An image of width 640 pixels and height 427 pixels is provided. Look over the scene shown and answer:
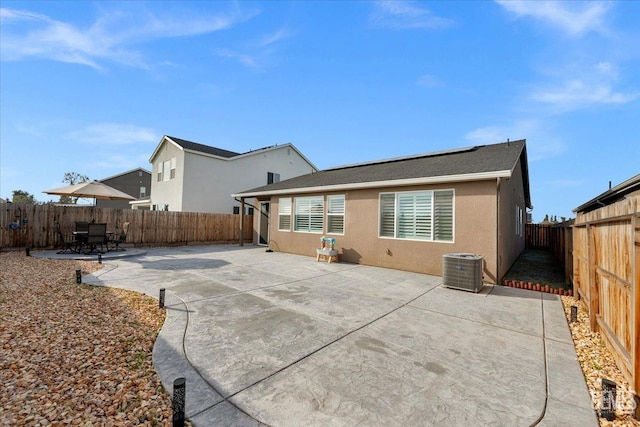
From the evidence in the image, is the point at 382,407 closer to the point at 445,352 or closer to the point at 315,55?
the point at 445,352

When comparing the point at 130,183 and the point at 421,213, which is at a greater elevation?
the point at 130,183

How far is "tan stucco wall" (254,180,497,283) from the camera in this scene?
707 cm

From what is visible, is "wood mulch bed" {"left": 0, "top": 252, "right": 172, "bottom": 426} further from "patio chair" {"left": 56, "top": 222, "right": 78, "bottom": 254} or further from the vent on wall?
"patio chair" {"left": 56, "top": 222, "right": 78, "bottom": 254}

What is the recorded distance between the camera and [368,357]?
10.1 ft

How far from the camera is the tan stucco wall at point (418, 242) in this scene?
7.07 metres

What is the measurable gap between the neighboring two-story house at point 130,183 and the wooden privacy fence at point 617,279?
35098mm

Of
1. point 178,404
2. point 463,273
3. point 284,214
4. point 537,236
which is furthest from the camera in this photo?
point 537,236

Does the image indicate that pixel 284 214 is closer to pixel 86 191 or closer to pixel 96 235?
pixel 96 235

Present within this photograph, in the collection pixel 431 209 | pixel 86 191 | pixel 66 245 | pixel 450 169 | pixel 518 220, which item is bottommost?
pixel 66 245

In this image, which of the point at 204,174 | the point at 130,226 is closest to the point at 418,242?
the point at 130,226

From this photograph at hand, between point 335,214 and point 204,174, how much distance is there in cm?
1179

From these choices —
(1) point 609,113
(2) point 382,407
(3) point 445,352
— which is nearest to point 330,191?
(3) point 445,352

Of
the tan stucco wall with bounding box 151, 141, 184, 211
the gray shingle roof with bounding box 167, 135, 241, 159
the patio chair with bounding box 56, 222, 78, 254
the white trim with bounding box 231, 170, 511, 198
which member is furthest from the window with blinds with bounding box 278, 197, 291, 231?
the gray shingle roof with bounding box 167, 135, 241, 159

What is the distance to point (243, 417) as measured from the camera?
2.08 m
